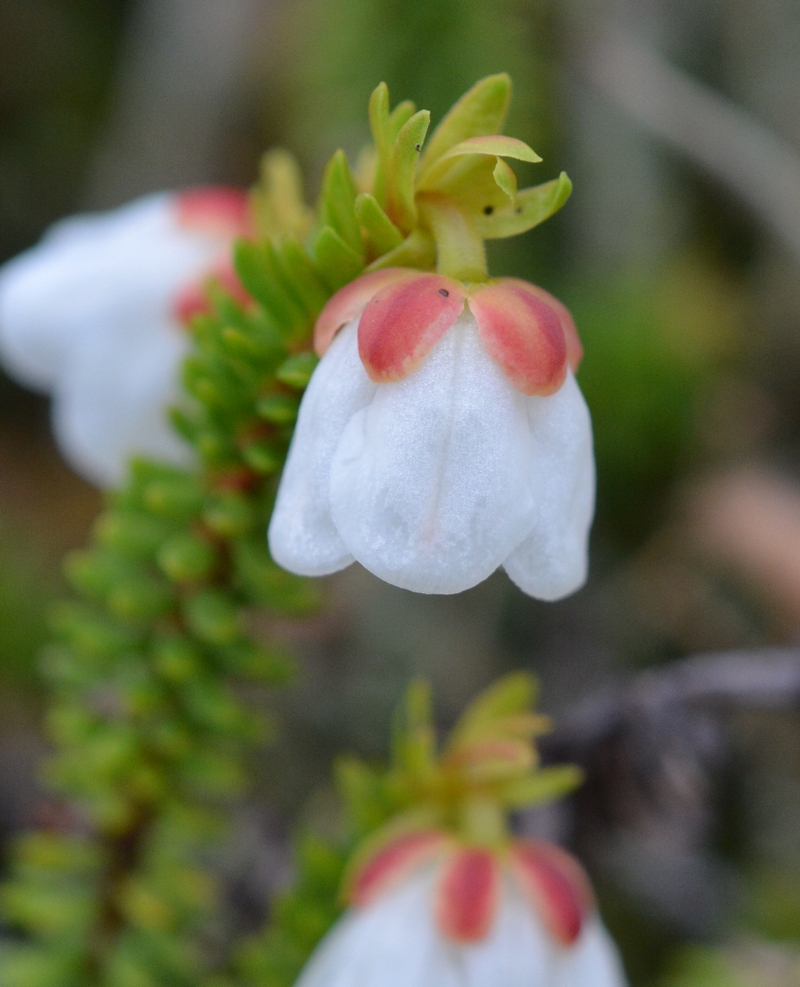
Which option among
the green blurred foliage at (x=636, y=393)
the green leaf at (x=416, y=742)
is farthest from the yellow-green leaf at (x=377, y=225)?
the green blurred foliage at (x=636, y=393)

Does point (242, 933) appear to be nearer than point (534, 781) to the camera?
No

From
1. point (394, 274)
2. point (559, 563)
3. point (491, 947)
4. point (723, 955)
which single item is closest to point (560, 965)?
point (491, 947)

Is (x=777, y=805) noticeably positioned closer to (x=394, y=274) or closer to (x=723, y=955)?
(x=723, y=955)

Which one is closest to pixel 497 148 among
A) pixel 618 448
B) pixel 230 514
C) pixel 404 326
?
pixel 404 326

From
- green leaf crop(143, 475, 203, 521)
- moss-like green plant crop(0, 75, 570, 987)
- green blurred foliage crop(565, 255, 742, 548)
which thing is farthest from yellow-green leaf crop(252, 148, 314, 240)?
green blurred foliage crop(565, 255, 742, 548)

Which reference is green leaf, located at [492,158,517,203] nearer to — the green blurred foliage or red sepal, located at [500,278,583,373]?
red sepal, located at [500,278,583,373]

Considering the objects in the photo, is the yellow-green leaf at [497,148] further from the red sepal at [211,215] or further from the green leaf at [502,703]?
the green leaf at [502,703]

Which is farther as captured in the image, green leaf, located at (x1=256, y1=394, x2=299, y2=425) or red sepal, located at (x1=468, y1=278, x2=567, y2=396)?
green leaf, located at (x1=256, y1=394, x2=299, y2=425)
